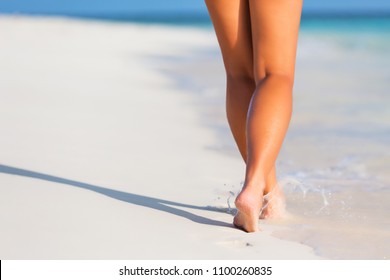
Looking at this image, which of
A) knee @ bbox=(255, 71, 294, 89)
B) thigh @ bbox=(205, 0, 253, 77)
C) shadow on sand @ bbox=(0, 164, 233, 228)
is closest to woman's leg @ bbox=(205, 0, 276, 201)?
thigh @ bbox=(205, 0, 253, 77)

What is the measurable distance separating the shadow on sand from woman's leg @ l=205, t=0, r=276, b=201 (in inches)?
9.9

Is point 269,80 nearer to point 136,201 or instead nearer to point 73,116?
point 136,201

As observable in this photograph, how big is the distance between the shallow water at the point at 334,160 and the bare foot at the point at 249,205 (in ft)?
0.36

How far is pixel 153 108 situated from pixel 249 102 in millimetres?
3230

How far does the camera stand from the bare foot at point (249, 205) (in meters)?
2.39

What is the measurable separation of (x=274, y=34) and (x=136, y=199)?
2.69 ft

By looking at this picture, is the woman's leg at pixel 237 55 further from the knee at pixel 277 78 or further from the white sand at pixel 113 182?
the white sand at pixel 113 182

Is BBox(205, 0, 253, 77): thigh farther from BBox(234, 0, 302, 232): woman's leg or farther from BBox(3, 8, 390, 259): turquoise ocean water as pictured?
BBox(3, 8, 390, 259): turquoise ocean water

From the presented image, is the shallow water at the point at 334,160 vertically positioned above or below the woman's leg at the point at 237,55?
below

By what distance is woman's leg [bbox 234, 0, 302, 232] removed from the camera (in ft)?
7.95

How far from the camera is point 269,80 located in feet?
8.20

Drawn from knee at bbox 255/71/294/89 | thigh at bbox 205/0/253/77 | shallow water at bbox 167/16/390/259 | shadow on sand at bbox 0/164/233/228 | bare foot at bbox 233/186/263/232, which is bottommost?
shallow water at bbox 167/16/390/259

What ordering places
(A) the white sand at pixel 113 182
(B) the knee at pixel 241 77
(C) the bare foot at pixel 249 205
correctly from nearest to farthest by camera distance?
(A) the white sand at pixel 113 182
(C) the bare foot at pixel 249 205
(B) the knee at pixel 241 77

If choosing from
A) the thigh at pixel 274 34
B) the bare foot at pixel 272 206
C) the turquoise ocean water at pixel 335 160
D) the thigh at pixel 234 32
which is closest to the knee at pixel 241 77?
the thigh at pixel 234 32
